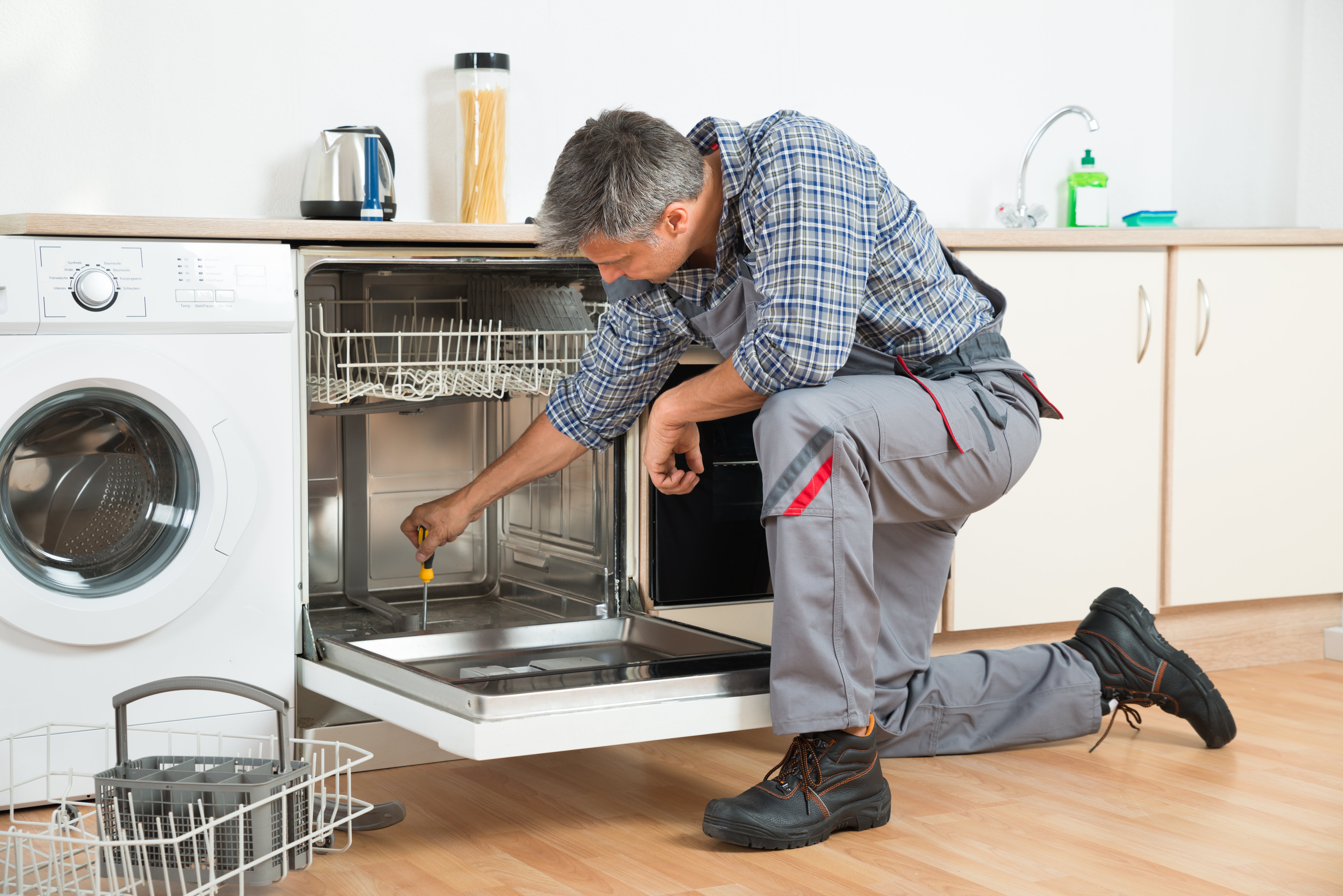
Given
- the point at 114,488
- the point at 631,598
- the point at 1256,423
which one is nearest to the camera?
the point at 114,488

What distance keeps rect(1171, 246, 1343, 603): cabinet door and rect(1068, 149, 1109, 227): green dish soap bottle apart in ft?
1.76

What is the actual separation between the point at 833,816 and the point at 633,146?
3.10 feet

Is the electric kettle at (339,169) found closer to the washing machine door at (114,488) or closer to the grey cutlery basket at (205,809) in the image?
the washing machine door at (114,488)

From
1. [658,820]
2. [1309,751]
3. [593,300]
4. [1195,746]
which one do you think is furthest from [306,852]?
[1309,751]

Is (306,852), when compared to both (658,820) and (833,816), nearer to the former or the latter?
(658,820)

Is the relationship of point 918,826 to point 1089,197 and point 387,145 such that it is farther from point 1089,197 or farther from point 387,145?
point 1089,197

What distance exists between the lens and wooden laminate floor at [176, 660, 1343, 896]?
1614mm

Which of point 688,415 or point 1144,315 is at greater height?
point 1144,315

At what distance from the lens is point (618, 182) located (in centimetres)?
176

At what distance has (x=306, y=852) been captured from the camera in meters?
1.60

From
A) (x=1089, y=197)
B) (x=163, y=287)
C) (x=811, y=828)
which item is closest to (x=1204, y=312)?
(x=1089, y=197)

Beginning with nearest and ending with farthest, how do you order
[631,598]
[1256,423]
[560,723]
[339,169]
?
[560,723]
[631,598]
[339,169]
[1256,423]

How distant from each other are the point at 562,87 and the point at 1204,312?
143 cm

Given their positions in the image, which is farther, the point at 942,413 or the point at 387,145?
the point at 387,145
